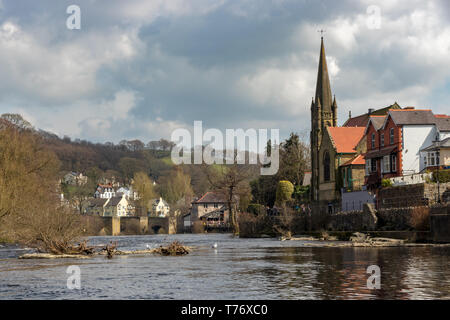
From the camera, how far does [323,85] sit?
87.2 meters

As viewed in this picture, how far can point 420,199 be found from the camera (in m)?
45.8

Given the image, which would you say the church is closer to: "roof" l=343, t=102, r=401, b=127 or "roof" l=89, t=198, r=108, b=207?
"roof" l=343, t=102, r=401, b=127

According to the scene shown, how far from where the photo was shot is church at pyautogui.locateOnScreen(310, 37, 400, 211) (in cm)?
7069

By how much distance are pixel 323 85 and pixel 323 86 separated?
16 cm

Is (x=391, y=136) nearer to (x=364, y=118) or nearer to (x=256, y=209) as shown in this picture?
(x=364, y=118)

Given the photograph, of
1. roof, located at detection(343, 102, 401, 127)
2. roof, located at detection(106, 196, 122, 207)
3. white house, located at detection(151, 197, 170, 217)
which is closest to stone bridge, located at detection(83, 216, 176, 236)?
white house, located at detection(151, 197, 170, 217)

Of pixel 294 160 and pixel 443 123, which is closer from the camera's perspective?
pixel 443 123

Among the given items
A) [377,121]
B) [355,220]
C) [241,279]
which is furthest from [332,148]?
[241,279]

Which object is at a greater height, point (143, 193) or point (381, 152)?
point (381, 152)

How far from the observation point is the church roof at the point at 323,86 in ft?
285

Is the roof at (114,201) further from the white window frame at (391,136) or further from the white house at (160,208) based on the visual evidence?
the white window frame at (391,136)

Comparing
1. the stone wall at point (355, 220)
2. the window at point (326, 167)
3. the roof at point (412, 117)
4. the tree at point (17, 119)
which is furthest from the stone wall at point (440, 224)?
the tree at point (17, 119)

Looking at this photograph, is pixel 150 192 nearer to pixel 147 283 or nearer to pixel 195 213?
pixel 195 213
